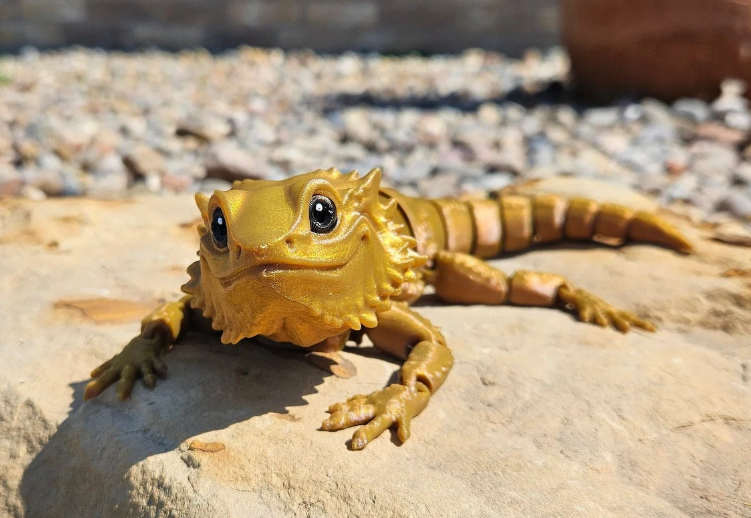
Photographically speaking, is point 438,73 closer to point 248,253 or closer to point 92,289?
point 92,289

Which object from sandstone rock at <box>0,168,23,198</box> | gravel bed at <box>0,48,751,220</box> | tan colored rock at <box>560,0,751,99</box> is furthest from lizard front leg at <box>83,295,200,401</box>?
tan colored rock at <box>560,0,751,99</box>

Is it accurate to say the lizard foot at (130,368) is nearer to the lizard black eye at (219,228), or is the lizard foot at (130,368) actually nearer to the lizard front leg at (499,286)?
the lizard black eye at (219,228)

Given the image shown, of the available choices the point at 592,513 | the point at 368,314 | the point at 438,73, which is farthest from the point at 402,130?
the point at 592,513

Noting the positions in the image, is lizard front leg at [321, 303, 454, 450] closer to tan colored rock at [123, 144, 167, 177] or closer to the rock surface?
the rock surface

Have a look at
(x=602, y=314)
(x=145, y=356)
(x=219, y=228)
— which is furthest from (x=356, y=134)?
(x=219, y=228)

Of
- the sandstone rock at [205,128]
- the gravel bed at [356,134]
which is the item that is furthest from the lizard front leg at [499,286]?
the sandstone rock at [205,128]

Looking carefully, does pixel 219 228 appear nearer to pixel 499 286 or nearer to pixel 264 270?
pixel 264 270

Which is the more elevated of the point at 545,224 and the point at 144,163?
the point at 144,163
